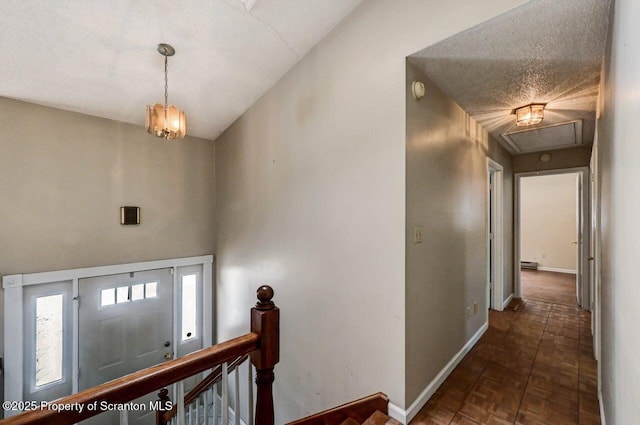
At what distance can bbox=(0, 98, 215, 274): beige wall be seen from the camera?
2389 mm

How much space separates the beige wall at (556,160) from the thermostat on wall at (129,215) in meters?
5.20

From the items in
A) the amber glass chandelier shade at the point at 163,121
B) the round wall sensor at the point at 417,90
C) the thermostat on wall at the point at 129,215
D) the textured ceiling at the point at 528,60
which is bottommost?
the thermostat on wall at the point at 129,215

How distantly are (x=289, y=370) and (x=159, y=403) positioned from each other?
1078 mm

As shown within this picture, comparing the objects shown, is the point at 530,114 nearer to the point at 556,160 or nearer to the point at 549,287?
the point at 556,160

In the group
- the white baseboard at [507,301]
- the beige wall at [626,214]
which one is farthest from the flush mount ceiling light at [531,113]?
the white baseboard at [507,301]

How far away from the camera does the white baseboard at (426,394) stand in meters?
1.77

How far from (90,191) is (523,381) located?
13.7ft

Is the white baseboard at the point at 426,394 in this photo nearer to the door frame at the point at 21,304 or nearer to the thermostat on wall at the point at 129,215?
the door frame at the point at 21,304

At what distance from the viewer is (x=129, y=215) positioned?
9.73 feet

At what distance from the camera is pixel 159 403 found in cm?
192

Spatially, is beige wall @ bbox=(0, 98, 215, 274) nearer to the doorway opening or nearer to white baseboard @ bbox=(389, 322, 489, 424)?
white baseboard @ bbox=(389, 322, 489, 424)

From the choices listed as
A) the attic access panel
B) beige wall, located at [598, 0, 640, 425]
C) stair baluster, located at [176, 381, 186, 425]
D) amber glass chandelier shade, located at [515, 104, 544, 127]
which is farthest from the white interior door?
the attic access panel

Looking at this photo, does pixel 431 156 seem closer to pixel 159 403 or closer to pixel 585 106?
pixel 585 106

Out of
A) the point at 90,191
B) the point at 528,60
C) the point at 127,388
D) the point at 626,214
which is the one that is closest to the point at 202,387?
the point at 127,388
